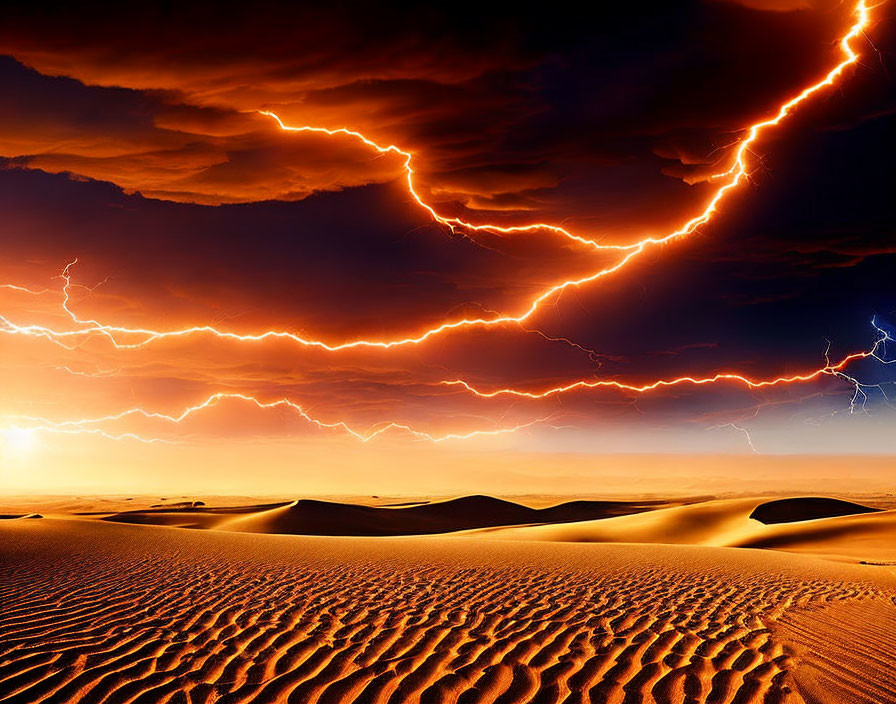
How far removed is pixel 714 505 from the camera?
1275 inches

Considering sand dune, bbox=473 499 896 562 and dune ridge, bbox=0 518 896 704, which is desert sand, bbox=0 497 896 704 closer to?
dune ridge, bbox=0 518 896 704

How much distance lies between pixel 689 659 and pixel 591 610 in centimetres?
223

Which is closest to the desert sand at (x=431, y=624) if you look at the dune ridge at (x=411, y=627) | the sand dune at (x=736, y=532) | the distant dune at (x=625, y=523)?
the dune ridge at (x=411, y=627)

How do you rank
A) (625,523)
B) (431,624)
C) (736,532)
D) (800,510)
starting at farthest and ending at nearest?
1. (800,510)
2. (625,523)
3. (736,532)
4. (431,624)

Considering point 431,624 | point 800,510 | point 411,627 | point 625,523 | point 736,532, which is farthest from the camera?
point 800,510

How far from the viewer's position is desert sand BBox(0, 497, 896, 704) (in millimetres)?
5062

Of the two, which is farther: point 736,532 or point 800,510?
point 800,510

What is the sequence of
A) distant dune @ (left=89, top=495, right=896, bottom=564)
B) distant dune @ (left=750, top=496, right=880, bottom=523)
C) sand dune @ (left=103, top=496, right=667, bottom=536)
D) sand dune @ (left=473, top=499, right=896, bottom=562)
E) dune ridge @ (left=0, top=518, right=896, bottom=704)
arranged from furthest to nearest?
distant dune @ (left=750, top=496, right=880, bottom=523) < sand dune @ (left=103, top=496, right=667, bottom=536) < distant dune @ (left=89, top=495, right=896, bottom=564) < sand dune @ (left=473, top=499, right=896, bottom=562) < dune ridge @ (left=0, top=518, right=896, bottom=704)

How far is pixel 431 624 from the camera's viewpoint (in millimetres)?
7000

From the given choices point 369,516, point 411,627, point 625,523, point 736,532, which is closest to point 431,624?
point 411,627

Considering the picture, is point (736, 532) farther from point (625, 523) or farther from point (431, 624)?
point (431, 624)

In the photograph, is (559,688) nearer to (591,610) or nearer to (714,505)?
(591,610)

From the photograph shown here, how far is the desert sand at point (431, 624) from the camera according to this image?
506 centimetres

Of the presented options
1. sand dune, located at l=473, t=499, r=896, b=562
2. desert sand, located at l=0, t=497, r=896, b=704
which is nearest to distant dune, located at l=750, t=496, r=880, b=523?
sand dune, located at l=473, t=499, r=896, b=562
